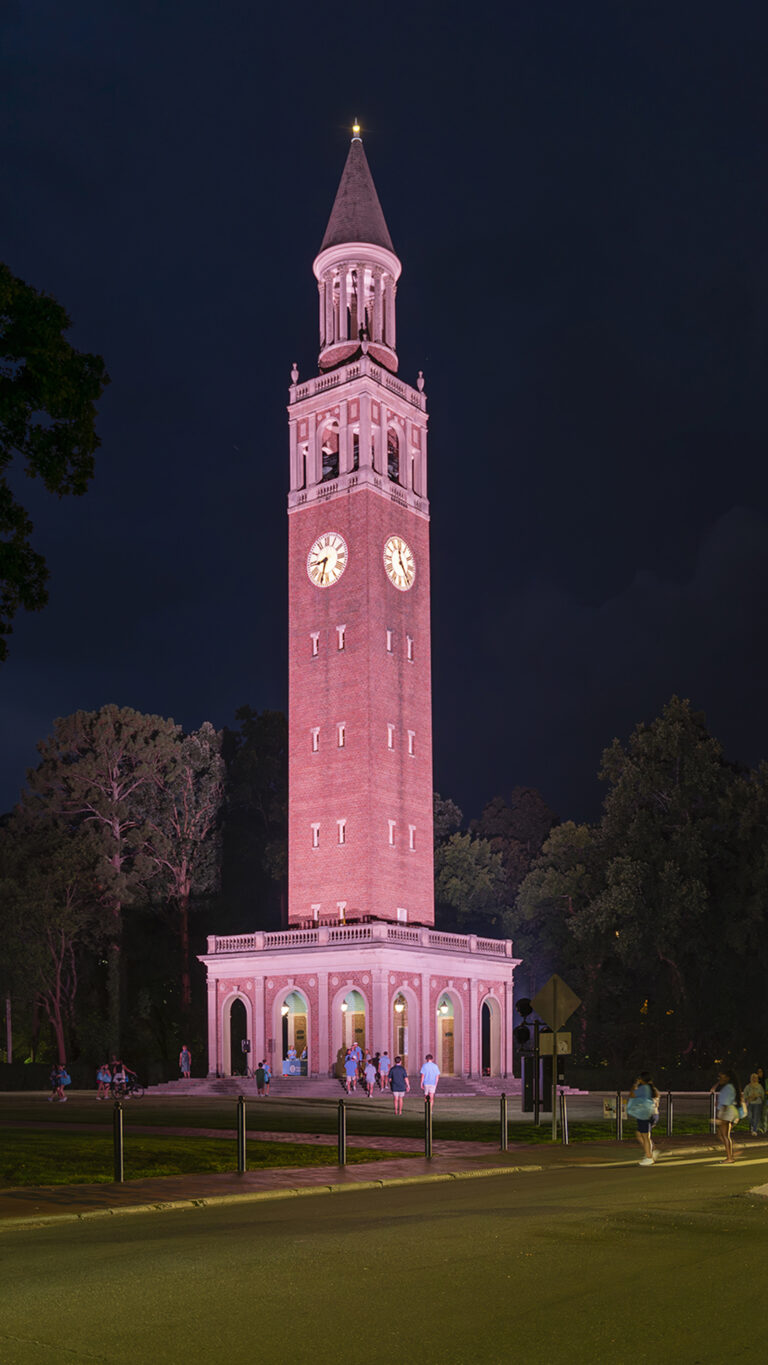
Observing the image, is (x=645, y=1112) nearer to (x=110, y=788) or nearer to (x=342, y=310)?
(x=110, y=788)

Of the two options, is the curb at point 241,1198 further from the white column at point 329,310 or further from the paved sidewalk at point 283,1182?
the white column at point 329,310

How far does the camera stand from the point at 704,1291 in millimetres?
9352

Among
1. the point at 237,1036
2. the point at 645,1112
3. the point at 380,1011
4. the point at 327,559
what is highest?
the point at 327,559

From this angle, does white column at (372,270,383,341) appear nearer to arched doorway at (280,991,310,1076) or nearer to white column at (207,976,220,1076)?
white column at (207,976,220,1076)

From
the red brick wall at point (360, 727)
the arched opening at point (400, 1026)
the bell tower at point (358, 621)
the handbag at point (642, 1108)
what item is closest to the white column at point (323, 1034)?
the arched opening at point (400, 1026)

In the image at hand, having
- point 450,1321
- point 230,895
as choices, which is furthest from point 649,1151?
point 230,895

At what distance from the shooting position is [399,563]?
66.1m

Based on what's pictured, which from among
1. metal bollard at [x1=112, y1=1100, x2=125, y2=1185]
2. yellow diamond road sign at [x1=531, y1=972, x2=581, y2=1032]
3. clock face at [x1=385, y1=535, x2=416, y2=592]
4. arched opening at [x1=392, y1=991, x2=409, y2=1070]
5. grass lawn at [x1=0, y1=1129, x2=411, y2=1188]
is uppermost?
clock face at [x1=385, y1=535, x2=416, y2=592]

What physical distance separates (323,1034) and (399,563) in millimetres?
22603

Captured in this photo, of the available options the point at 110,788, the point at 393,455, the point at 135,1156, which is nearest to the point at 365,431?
the point at 393,455

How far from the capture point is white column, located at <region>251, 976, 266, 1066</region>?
59281 mm

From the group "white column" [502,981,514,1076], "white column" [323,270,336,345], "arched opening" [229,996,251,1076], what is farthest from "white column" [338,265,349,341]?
"arched opening" [229,996,251,1076]

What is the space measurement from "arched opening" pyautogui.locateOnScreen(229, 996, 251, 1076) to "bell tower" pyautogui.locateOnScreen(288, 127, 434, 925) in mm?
6529

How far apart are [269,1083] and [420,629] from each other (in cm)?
2299
